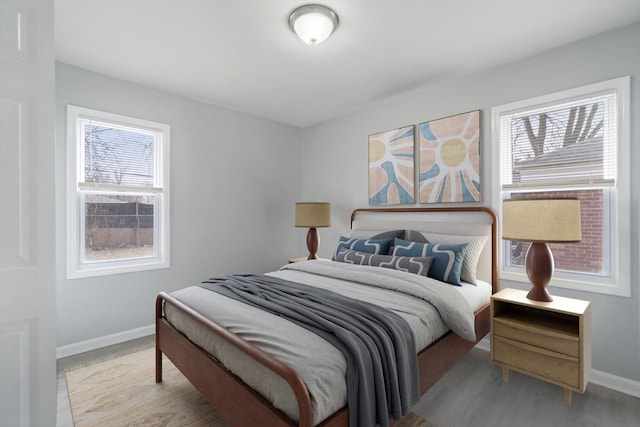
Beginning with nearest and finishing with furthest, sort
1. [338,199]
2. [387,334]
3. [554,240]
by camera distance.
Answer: [387,334] < [554,240] < [338,199]

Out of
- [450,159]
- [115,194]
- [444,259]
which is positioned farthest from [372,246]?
[115,194]

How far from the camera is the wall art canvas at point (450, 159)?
294 centimetres

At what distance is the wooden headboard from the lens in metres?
2.78

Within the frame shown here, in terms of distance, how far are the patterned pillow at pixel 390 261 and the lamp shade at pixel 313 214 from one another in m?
0.76

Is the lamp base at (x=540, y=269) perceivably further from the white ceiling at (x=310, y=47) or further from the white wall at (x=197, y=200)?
the white wall at (x=197, y=200)

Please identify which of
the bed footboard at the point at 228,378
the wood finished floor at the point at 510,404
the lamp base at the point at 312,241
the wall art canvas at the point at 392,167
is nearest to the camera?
the bed footboard at the point at 228,378

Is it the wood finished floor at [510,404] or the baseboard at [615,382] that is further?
the baseboard at [615,382]

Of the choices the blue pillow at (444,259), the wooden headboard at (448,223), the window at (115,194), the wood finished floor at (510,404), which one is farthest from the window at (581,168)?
the window at (115,194)

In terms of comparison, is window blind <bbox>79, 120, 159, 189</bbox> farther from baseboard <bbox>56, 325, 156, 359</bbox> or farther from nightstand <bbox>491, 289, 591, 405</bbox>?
nightstand <bbox>491, 289, 591, 405</bbox>

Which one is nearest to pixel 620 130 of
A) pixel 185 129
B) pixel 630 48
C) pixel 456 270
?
pixel 630 48

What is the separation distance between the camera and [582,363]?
193cm

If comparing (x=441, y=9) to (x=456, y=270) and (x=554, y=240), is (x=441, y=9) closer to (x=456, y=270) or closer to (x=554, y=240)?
(x=554, y=240)

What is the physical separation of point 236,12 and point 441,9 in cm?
136

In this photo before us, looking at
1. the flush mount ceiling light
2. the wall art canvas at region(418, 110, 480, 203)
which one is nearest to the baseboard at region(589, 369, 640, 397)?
the wall art canvas at region(418, 110, 480, 203)
